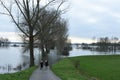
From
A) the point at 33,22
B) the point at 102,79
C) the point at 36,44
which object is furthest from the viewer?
the point at 36,44

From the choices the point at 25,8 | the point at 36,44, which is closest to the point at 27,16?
the point at 25,8

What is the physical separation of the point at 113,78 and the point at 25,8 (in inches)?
901

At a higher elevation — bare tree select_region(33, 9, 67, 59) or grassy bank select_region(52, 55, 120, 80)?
bare tree select_region(33, 9, 67, 59)

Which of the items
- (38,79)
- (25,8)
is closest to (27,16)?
(25,8)

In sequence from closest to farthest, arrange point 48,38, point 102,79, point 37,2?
point 102,79, point 37,2, point 48,38

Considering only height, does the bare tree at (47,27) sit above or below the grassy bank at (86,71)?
above

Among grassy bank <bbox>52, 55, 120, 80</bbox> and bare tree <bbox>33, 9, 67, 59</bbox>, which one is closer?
grassy bank <bbox>52, 55, 120, 80</bbox>

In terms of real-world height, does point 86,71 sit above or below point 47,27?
below

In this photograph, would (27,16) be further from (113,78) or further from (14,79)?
(14,79)

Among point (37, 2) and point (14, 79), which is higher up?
point (37, 2)

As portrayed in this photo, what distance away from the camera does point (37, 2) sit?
5188 cm

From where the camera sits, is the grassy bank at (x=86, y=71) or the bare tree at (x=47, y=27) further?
the bare tree at (x=47, y=27)

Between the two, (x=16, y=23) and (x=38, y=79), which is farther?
(x=16, y=23)

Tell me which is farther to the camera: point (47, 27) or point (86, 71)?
point (47, 27)
